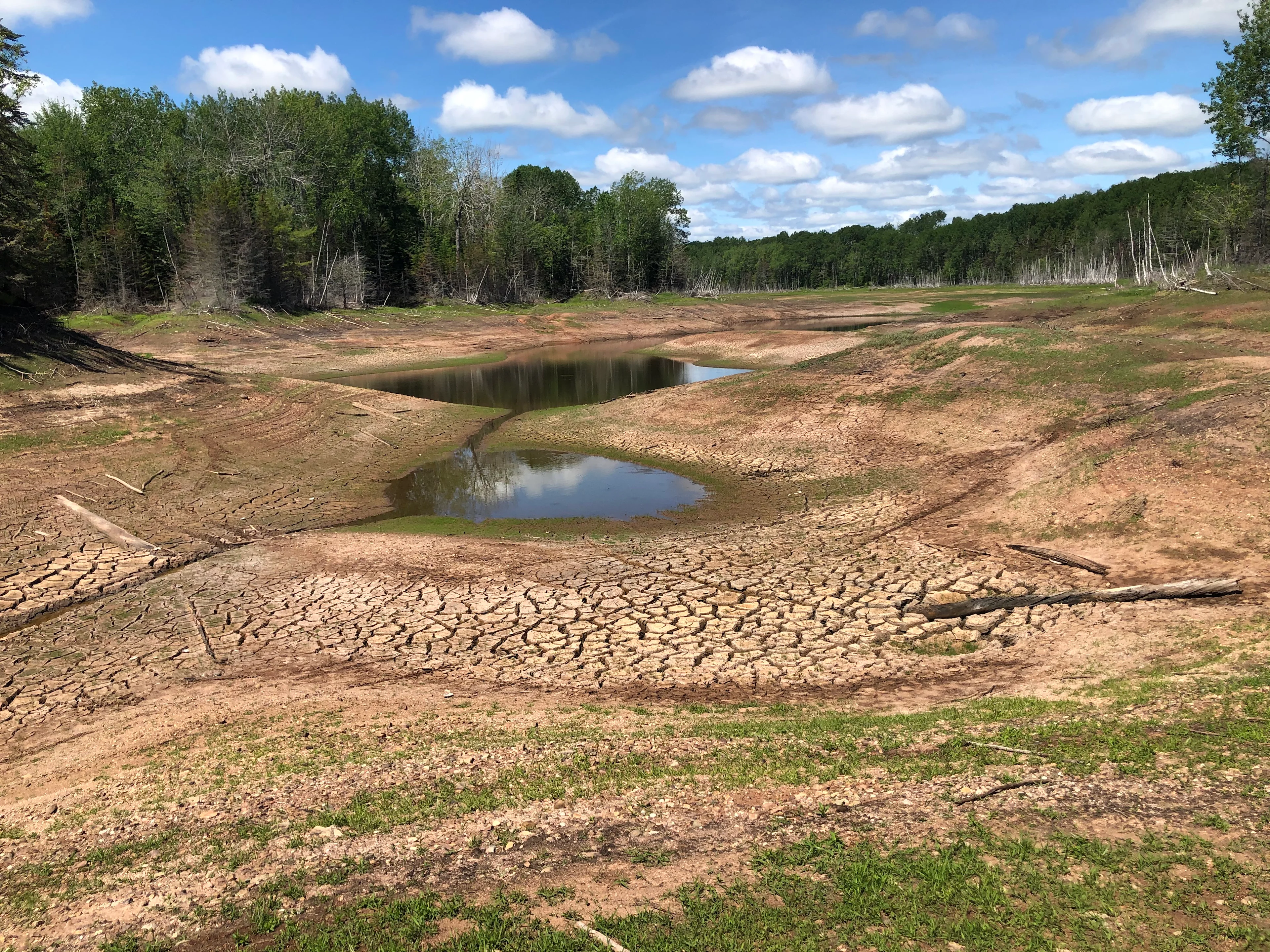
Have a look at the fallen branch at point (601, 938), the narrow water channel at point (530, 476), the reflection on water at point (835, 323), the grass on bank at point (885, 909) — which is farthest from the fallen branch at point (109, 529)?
the reflection on water at point (835, 323)

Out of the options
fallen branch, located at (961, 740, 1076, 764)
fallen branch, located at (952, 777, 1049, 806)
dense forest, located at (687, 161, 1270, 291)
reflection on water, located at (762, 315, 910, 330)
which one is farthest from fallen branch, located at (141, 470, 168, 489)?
dense forest, located at (687, 161, 1270, 291)

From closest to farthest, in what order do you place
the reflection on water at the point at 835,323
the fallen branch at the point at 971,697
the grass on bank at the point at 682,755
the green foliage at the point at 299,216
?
the grass on bank at the point at 682,755, the fallen branch at the point at 971,697, the green foliage at the point at 299,216, the reflection on water at the point at 835,323

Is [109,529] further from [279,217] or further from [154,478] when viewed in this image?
[279,217]

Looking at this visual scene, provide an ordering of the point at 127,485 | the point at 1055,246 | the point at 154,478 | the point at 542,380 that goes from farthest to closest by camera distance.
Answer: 1. the point at 1055,246
2. the point at 542,380
3. the point at 154,478
4. the point at 127,485

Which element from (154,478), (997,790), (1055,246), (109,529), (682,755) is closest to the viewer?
(997,790)

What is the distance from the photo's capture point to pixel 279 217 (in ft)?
217

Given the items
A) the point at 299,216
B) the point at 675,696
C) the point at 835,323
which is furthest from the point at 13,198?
the point at 835,323

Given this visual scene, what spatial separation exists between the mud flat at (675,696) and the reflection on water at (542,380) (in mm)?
14239

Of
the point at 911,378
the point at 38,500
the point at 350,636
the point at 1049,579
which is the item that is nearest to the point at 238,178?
the point at 38,500

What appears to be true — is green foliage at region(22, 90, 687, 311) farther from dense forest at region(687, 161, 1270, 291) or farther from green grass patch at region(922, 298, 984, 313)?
green grass patch at region(922, 298, 984, 313)

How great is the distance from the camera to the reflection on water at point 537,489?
1931 centimetres

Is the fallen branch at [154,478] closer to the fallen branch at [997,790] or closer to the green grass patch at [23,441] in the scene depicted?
the green grass patch at [23,441]

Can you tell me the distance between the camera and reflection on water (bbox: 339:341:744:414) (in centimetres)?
3691

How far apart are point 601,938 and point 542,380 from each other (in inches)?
1554
